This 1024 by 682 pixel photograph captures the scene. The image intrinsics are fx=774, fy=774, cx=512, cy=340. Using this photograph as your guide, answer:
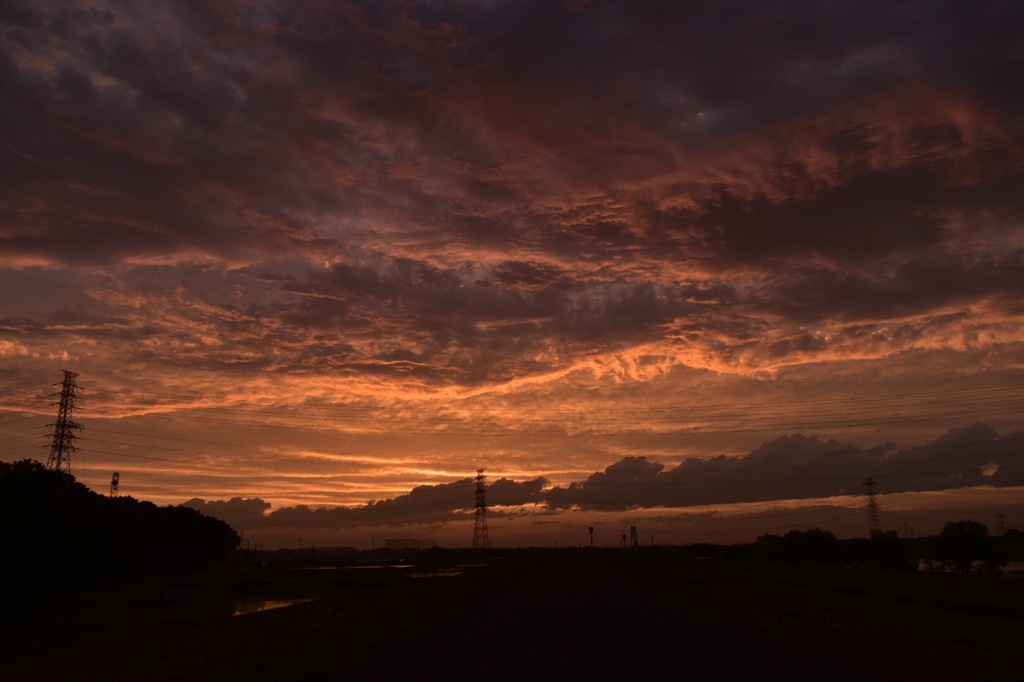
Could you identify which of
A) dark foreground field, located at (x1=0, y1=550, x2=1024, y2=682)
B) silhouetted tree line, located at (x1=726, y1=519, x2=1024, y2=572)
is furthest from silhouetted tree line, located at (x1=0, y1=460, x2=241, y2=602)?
silhouetted tree line, located at (x1=726, y1=519, x2=1024, y2=572)

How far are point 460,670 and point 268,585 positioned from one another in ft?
240

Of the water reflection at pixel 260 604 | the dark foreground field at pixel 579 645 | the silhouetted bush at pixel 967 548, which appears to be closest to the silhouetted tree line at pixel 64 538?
the water reflection at pixel 260 604

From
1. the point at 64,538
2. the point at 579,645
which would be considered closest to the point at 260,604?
the point at 64,538

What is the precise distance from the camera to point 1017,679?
14.8 meters

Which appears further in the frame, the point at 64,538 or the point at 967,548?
the point at 967,548

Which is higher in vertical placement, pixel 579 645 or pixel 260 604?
pixel 579 645

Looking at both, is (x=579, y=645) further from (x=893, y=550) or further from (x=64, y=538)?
(x=893, y=550)

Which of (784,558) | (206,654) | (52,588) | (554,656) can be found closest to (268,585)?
(52,588)

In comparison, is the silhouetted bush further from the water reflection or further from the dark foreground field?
the water reflection

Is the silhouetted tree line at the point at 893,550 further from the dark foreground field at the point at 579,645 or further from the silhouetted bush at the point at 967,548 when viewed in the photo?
the dark foreground field at the point at 579,645

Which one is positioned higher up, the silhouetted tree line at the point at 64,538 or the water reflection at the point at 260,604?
the silhouetted tree line at the point at 64,538

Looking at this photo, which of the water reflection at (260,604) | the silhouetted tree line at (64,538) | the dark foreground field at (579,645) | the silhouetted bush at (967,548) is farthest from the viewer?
the silhouetted bush at (967,548)

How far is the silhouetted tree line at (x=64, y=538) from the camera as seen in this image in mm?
58094

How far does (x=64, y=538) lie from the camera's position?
62.7 metres
